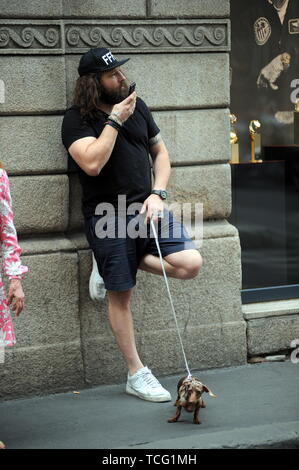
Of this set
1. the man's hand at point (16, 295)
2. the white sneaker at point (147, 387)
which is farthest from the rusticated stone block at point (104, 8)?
the white sneaker at point (147, 387)

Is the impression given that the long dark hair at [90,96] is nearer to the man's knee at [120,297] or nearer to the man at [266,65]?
the man's knee at [120,297]

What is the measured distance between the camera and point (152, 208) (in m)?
6.15

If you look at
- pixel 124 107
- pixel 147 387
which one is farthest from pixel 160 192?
pixel 147 387

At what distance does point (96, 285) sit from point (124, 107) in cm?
129

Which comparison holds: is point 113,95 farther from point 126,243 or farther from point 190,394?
point 190,394

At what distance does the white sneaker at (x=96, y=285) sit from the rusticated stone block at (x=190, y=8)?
1868 millimetres

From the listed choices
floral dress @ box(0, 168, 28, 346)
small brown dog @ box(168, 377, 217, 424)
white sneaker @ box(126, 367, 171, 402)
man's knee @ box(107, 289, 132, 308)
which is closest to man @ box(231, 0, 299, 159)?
man's knee @ box(107, 289, 132, 308)

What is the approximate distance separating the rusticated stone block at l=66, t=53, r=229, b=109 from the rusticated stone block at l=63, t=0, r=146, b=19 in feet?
0.97

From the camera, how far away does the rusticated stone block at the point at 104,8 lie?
255 inches

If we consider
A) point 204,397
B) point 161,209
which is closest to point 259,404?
point 204,397

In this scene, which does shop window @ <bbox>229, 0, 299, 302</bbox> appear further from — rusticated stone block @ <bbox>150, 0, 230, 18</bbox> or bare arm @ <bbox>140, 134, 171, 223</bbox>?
bare arm @ <bbox>140, 134, 171, 223</bbox>

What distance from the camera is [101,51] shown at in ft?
20.2

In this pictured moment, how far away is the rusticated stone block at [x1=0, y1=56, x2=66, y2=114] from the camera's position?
6.37m

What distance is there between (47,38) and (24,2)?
282 millimetres
